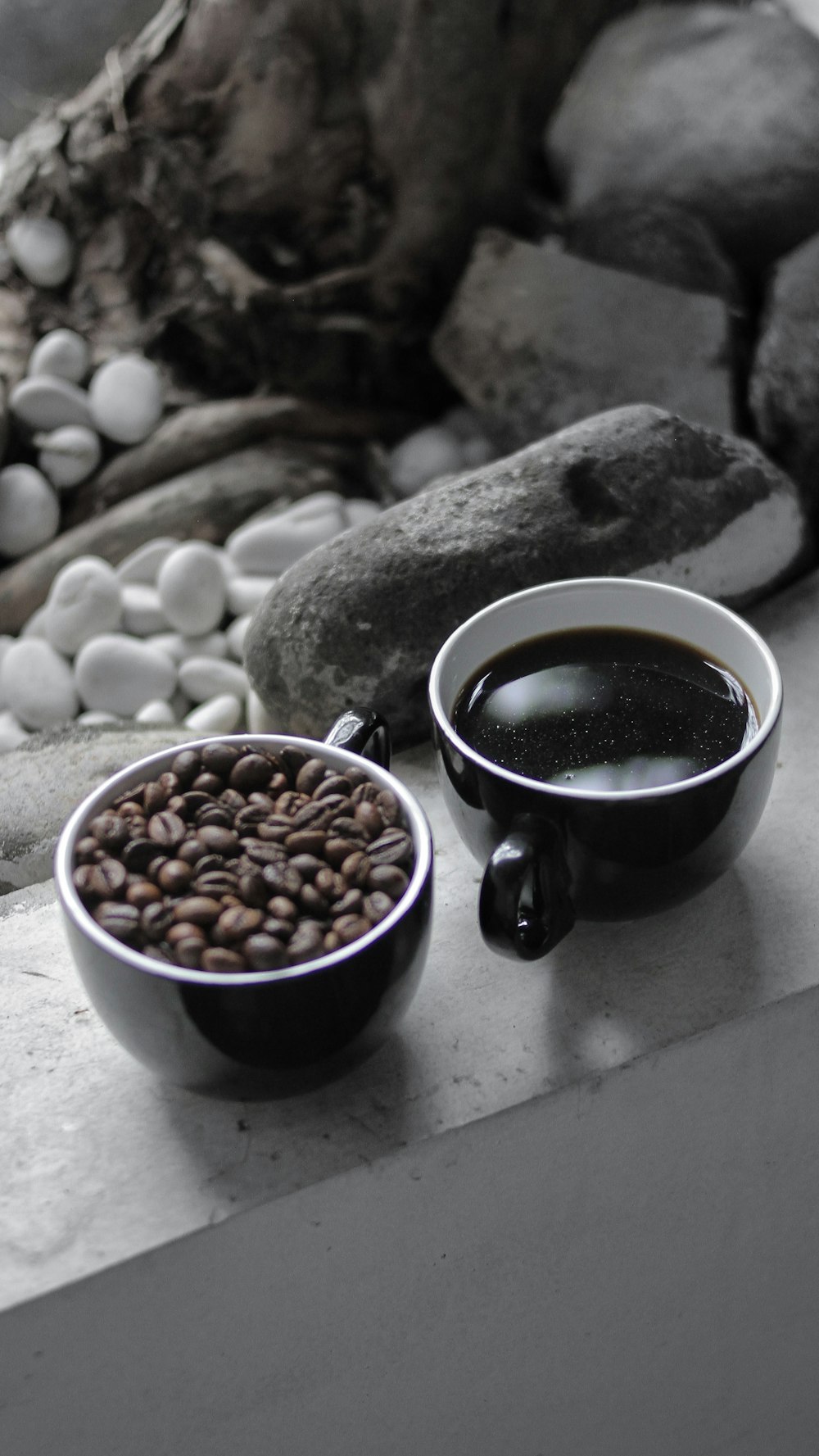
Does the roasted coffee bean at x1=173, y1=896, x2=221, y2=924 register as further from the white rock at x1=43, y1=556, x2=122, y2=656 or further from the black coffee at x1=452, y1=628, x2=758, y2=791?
the white rock at x1=43, y1=556, x2=122, y2=656

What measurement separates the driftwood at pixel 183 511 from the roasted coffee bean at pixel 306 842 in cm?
89

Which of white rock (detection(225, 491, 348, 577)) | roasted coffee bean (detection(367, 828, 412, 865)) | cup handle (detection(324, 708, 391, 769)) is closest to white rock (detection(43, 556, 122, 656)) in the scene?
white rock (detection(225, 491, 348, 577))

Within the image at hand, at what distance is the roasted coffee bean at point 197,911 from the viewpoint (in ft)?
1.81

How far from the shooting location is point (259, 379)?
1522 mm

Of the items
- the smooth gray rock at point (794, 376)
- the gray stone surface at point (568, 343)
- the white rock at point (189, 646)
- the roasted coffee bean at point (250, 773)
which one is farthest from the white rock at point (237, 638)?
the roasted coffee bean at point (250, 773)

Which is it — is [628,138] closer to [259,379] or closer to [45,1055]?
[259,379]

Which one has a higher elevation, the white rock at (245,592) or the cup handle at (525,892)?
the cup handle at (525,892)

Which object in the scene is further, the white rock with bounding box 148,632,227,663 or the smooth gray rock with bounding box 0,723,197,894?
the white rock with bounding box 148,632,227,663

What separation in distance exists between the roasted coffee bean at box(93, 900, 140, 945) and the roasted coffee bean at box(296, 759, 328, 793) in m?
0.11

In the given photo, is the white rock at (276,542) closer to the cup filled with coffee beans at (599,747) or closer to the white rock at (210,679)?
the white rock at (210,679)

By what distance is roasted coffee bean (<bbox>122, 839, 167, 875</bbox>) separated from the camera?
1.90ft

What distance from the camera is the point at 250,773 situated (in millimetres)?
632

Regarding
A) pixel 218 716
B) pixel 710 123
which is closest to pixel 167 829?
pixel 218 716

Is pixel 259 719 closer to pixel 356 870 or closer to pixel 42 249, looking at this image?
pixel 356 870
